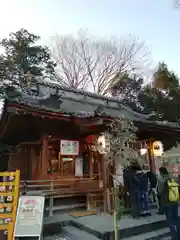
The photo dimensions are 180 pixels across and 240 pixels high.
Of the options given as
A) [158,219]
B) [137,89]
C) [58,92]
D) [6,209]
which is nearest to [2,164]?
[58,92]

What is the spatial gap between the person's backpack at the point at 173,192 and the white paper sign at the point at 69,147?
3545mm

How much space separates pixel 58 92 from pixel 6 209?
7419mm

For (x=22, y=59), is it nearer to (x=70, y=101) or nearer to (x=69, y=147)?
(x=70, y=101)

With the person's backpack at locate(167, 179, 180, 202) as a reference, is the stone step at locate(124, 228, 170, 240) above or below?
below

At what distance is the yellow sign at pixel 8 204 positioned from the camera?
427 cm

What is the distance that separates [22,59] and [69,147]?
11692 mm

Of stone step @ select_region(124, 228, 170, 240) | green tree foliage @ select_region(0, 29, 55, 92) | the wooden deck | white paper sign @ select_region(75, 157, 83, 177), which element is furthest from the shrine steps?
green tree foliage @ select_region(0, 29, 55, 92)

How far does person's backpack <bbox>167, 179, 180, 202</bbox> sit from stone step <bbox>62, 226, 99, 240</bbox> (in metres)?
1.89

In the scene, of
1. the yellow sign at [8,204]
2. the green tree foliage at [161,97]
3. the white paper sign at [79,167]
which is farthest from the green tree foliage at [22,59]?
the yellow sign at [8,204]

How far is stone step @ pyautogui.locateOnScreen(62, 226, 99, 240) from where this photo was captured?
456 centimetres

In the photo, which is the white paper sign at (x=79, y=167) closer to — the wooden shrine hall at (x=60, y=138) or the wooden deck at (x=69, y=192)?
the wooden shrine hall at (x=60, y=138)

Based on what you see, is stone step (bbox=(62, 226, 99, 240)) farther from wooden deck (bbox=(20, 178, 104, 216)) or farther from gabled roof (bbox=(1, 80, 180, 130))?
gabled roof (bbox=(1, 80, 180, 130))

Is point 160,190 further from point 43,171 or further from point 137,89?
point 137,89

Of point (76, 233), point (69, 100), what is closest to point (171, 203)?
→ point (76, 233)
